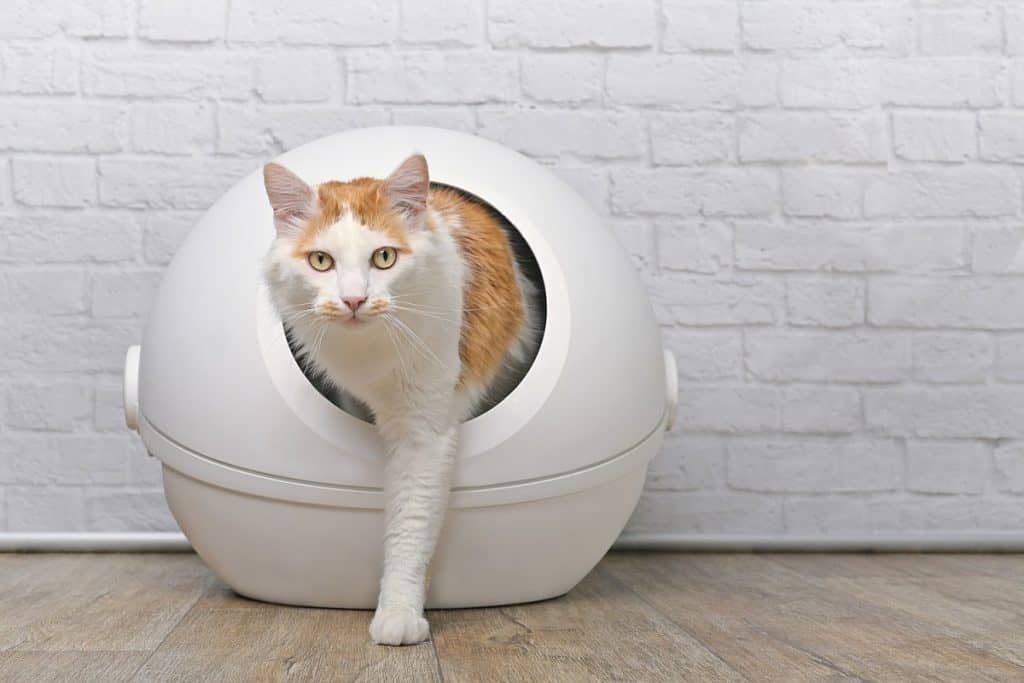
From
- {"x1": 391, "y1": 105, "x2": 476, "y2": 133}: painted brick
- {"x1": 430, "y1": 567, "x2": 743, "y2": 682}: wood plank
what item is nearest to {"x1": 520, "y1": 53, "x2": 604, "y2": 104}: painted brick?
{"x1": 391, "y1": 105, "x2": 476, "y2": 133}: painted brick

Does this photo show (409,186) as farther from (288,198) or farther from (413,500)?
(413,500)

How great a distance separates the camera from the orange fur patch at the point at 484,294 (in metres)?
1.55

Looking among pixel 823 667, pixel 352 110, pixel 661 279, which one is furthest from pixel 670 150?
pixel 823 667

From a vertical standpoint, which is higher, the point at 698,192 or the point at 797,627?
the point at 698,192

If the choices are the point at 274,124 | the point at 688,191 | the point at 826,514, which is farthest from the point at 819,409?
the point at 274,124

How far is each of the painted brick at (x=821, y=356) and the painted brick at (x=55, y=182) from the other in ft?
4.55

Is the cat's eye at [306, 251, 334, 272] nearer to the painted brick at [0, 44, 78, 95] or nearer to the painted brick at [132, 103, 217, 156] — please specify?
the painted brick at [132, 103, 217, 156]

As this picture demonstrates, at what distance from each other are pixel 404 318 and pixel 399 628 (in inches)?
15.2

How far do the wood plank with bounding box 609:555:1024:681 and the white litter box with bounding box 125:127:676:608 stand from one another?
0.69ft

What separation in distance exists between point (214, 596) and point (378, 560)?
33cm

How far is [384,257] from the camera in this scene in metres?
1.34

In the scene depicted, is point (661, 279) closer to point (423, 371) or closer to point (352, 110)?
point (352, 110)

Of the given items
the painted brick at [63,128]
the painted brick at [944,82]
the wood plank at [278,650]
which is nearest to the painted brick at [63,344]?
the painted brick at [63,128]

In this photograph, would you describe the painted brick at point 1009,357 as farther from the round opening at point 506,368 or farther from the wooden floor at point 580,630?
the round opening at point 506,368
